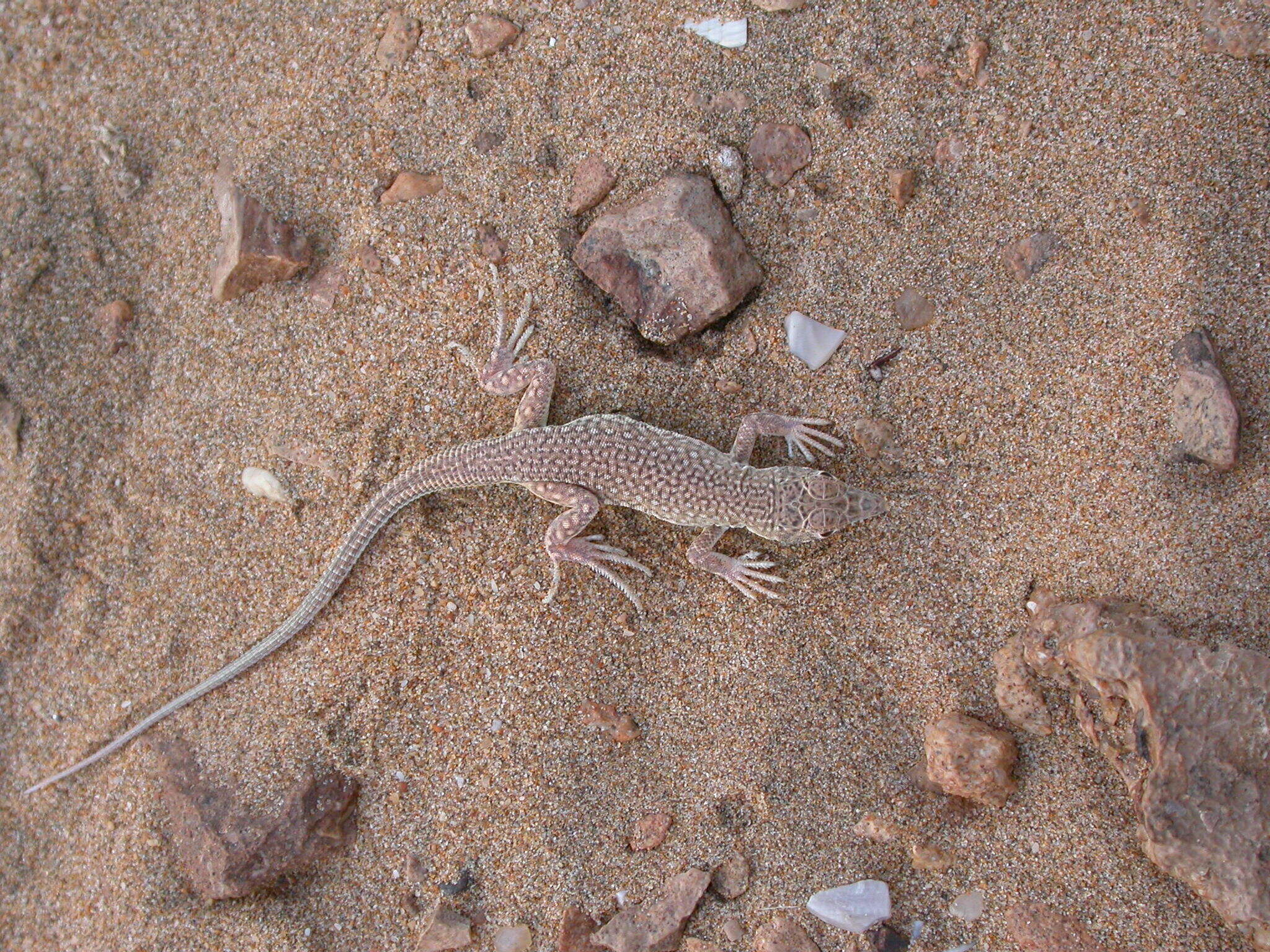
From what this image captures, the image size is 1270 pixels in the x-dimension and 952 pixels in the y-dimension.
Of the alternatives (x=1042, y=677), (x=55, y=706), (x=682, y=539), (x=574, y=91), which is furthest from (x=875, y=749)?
(x=55, y=706)

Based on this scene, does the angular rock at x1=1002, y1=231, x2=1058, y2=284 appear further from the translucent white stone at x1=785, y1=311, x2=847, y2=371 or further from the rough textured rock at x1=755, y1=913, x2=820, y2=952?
the rough textured rock at x1=755, y1=913, x2=820, y2=952

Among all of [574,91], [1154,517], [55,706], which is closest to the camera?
[1154,517]

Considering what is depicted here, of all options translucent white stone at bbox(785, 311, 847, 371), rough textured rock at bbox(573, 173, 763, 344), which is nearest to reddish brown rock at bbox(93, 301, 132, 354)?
rough textured rock at bbox(573, 173, 763, 344)

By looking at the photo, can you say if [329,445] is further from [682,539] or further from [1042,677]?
[1042,677]

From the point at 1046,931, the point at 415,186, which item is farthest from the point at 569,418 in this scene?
the point at 1046,931

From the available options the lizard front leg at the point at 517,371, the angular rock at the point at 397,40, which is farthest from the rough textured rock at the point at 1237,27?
the angular rock at the point at 397,40

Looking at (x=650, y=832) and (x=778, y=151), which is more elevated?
(x=778, y=151)

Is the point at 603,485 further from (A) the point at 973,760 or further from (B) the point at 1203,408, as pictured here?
(B) the point at 1203,408
